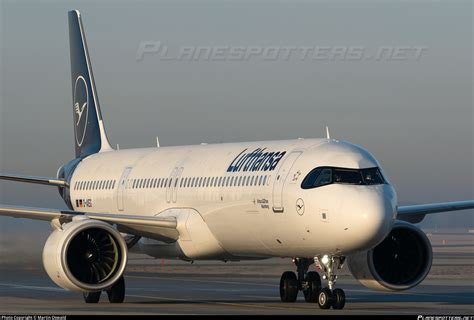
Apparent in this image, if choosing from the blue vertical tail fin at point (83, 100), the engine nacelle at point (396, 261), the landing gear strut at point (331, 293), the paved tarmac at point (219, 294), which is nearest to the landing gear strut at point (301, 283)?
the paved tarmac at point (219, 294)

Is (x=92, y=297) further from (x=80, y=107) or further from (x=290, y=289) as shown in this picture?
(x=80, y=107)

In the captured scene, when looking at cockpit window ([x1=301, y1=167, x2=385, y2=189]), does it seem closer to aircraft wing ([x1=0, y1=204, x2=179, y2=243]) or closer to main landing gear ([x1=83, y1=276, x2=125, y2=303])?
aircraft wing ([x1=0, y1=204, x2=179, y2=243])

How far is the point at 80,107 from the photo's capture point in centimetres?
4803

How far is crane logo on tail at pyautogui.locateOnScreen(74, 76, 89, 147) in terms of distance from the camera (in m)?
47.5

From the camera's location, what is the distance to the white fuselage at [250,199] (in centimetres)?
2991

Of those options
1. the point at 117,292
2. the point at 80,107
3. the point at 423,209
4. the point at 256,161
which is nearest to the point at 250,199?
the point at 256,161

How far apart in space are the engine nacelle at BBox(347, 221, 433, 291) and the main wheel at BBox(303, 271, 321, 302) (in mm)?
975

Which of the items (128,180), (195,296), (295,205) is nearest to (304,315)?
(295,205)

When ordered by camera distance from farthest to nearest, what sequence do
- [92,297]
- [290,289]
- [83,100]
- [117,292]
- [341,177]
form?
1. [83,100]
2. [117,292]
3. [92,297]
4. [290,289]
5. [341,177]

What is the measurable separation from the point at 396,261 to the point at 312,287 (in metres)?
2.40

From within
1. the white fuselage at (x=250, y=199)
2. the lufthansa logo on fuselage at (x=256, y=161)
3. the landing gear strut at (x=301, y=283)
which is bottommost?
the landing gear strut at (x=301, y=283)

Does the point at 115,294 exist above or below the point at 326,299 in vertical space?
below

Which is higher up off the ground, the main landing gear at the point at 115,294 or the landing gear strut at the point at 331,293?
the landing gear strut at the point at 331,293

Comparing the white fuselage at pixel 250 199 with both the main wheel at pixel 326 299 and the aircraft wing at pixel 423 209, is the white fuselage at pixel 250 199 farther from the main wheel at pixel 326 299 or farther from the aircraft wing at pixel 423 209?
the aircraft wing at pixel 423 209
